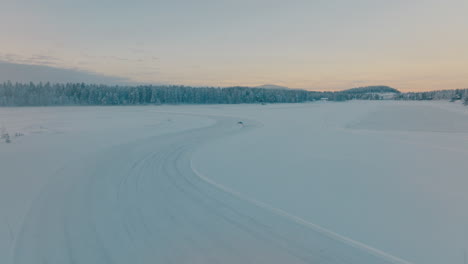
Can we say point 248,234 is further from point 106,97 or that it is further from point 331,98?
point 331,98

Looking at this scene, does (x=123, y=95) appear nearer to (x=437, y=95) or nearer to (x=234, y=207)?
(x=234, y=207)

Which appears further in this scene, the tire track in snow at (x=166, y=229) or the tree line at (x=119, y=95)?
the tree line at (x=119, y=95)

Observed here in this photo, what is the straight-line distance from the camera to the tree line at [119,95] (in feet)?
215

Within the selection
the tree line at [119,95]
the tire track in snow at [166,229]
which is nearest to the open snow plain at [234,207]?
the tire track in snow at [166,229]

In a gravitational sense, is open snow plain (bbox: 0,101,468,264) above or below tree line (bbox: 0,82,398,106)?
below

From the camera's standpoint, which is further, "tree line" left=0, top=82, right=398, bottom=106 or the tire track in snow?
"tree line" left=0, top=82, right=398, bottom=106

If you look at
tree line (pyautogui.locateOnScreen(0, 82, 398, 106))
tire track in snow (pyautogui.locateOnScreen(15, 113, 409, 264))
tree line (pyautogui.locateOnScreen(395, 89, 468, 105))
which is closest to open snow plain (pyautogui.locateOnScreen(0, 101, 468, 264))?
tire track in snow (pyautogui.locateOnScreen(15, 113, 409, 264))

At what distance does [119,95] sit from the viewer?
82125 mm

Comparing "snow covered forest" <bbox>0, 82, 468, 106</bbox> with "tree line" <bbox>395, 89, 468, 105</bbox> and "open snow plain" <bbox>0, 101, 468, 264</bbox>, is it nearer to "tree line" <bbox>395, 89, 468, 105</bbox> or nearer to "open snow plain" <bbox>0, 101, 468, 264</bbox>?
"tree line" <bbox>395, 89, 468, 105</bbox>

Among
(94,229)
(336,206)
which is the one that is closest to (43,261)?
(94,229)

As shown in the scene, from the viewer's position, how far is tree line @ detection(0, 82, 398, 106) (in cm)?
6550

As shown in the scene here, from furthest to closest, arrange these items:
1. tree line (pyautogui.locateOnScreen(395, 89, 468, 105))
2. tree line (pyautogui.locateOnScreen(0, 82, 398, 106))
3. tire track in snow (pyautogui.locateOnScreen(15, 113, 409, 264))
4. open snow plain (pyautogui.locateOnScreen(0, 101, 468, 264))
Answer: tree line (pyautogui.locateOnScreen(395, 89, 468, 105)), tree line (pyautogui.locateOnScreen(0, 82, 398, 106)), open snow plain (pyautogui.locateOnScreen(0, 101, 468, 264)), tire track in snow (pyautogui.locateOnScreen(15, 113, 409, 264))

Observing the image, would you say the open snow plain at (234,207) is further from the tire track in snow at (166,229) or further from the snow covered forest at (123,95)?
the snow covered forest at (123,95)

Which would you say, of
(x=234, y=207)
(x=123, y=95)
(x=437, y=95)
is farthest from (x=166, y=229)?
(x=437, y=95)
